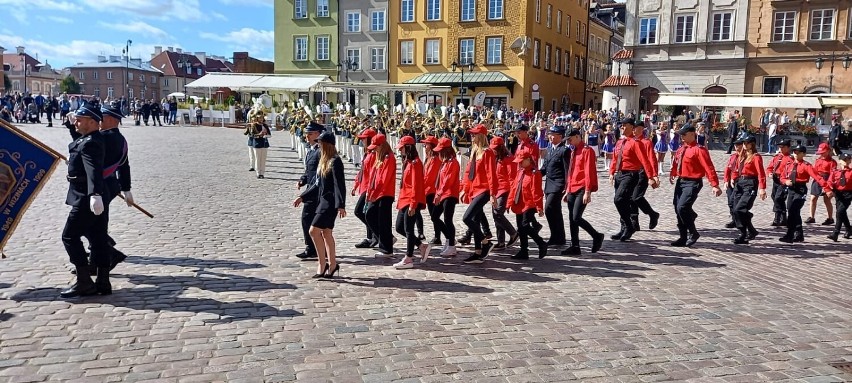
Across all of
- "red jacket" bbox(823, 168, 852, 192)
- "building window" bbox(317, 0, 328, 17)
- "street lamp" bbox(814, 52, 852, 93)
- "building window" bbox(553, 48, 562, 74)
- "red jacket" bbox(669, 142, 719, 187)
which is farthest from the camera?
"building window" bbox(317, 0, 328, 17)

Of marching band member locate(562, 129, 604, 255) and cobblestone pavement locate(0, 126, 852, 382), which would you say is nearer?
cobblestone pavement locate(0, 126, 852, 382)

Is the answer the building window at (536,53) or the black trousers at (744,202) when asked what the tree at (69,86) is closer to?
the building window at (536,53)

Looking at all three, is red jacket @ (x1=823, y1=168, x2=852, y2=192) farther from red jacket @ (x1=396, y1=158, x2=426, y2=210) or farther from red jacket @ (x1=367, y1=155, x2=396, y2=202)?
red jacket @ (x1=367, y1=155, x2=396, y2=202)

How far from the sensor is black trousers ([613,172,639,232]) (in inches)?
414

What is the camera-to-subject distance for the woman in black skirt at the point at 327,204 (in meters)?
7.47

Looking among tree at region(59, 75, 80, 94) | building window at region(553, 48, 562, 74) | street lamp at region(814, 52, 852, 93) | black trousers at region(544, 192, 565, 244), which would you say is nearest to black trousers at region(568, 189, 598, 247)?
black trousers at region(544, 192, 565, 244)

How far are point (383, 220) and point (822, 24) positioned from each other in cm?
3689

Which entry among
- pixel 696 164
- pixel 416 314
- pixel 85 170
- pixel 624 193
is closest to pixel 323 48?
pixel 624 193

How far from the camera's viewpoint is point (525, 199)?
29.4 feet

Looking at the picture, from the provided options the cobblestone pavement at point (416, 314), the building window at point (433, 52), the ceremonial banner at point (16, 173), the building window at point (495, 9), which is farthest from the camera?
the building window at point (433, 52)

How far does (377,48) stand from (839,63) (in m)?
29.6

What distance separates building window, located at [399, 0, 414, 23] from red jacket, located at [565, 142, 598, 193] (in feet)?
136

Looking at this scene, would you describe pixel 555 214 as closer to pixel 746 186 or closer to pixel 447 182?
pixel 447 182

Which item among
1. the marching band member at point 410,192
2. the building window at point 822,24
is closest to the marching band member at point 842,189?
the marching band member at point 410,192
